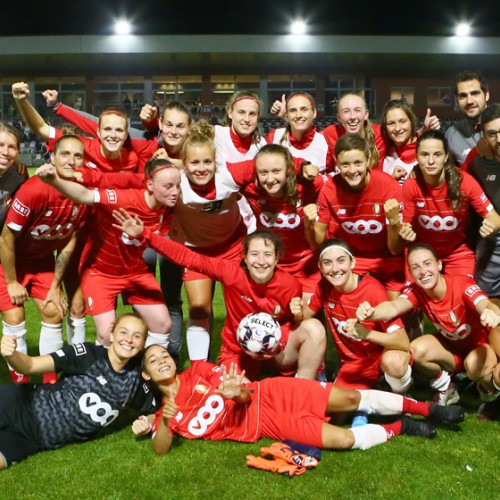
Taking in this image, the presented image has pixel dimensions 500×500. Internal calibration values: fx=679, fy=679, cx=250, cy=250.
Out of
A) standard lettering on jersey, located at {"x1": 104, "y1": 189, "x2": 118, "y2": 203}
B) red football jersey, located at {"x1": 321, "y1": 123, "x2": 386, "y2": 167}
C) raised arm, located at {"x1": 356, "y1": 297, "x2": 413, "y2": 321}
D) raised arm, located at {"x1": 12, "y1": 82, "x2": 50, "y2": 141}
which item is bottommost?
raised arm, located at {"x1": 356, "y1": 297, "x2": 413, "y2": 321}

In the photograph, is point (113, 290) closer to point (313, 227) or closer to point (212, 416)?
point (212, 416)

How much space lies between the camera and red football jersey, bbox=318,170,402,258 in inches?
188

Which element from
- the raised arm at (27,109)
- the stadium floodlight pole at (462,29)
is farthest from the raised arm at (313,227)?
the stadium floodlight pole at (462,29)

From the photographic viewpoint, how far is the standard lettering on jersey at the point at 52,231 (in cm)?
486

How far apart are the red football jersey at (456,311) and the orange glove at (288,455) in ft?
4.32

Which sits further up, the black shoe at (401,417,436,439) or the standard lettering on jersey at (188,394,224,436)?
the standard lettering on jersey at (188,394,224,436)

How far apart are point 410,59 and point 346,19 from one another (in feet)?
14.0

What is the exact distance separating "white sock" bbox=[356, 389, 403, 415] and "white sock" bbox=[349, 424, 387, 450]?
0.55ft

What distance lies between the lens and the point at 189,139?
4.94 m

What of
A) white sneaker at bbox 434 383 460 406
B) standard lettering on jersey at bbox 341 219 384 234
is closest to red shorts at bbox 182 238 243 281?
standard lettering on jersey at bbox 341 219 384 234

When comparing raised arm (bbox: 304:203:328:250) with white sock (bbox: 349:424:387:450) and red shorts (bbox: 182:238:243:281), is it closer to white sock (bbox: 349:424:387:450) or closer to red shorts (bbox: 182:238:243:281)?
red shorts (bbox: 182:238:243:281)

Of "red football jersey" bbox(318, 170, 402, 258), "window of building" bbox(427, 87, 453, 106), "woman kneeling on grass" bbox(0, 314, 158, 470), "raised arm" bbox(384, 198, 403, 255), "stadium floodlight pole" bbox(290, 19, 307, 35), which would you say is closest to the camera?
"woman kneeling on grass" bbox(0, 314, 158, 470)

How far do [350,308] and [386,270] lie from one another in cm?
68

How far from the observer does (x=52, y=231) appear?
16.1 ft
